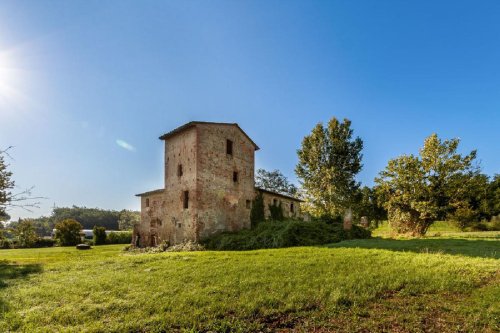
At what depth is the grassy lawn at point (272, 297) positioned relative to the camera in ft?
18.4

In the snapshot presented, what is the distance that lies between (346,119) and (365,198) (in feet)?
34.0

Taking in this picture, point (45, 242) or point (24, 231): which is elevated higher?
point (24, 231)

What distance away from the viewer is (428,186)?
2206 cm

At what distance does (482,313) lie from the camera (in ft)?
19.2

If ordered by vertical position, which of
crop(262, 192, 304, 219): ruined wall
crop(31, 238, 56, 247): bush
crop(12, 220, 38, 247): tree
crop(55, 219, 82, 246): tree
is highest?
crop(262, 192, 304, 219): ruined wall

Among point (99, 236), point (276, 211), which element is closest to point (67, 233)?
point (99, 236)

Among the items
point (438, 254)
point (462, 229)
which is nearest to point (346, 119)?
point (462, 229)

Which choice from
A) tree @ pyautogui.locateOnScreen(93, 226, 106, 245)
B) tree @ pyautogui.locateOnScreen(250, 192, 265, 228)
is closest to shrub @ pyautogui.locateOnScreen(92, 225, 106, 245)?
tree @ pyautogui.locateOnScreen(93, 226, 106, 245)

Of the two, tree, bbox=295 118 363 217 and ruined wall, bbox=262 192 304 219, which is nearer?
ruined wall, bbox=262 192 304 219

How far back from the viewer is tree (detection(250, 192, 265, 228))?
77.4 ft

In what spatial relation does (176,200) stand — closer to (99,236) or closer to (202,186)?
(202,186)

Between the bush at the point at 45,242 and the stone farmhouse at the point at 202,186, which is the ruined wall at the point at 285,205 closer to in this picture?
the stone farmhouse at the point at 202,186

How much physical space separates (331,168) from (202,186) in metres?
18.4

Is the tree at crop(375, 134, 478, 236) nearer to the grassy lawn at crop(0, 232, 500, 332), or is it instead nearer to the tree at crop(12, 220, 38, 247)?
the grassy lawn at crop(0, 232, 500, 332)
